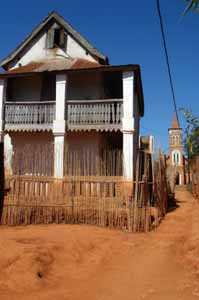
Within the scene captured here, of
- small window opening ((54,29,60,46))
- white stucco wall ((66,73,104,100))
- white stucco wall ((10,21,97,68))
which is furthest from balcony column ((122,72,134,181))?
small window opening ((54,29,60,46))

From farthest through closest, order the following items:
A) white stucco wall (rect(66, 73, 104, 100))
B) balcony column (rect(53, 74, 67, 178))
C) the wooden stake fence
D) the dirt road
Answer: white stucco wall (rect(66, 73, 104, 100))
balcony column (rect(53, 74, 67, 178))
the wooden stake fence
the dirt road

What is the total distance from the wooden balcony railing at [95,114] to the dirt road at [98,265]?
6598mm

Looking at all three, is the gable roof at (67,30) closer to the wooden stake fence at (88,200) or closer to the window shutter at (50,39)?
the window shutter at (50,39)

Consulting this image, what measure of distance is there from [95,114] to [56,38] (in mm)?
5833

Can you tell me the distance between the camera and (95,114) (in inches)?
584

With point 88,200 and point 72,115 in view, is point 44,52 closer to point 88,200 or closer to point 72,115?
point 72,115

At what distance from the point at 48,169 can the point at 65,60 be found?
27.3ft

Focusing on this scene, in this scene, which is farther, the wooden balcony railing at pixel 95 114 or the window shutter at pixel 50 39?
the window shutter at pixel 50 39

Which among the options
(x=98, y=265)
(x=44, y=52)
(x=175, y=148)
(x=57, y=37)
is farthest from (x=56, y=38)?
(x=175, y=148)

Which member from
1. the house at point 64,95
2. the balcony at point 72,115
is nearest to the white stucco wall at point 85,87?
the house at point 64,95

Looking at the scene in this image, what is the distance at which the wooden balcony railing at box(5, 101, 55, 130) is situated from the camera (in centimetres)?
1541

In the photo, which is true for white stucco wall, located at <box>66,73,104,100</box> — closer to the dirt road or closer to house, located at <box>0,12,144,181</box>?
house, located at <box>0,12,144,181</box>

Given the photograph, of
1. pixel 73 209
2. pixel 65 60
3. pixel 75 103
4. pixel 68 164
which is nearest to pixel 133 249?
pixel 73 209

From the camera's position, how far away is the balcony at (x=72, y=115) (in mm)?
14710
